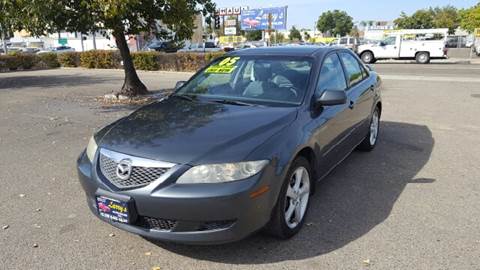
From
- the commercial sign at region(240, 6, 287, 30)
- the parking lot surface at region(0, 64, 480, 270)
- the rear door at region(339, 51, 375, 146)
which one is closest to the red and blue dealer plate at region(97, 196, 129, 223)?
the parking lot surface at region(0, 64, 480, 270)

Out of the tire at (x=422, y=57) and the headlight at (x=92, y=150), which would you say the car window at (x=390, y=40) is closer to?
the tire at (x=422, y=57)

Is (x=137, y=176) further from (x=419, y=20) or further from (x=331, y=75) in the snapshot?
(x=419, y=20)

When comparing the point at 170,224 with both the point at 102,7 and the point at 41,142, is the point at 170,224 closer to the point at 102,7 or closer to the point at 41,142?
the point at 41,142

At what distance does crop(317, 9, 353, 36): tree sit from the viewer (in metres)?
99.2

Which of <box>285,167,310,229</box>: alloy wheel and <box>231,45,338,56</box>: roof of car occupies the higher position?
<box>231,45,338,56</box>: roof of car

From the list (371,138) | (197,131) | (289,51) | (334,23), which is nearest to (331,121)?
(289,51)

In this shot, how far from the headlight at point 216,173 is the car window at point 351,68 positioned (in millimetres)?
2598

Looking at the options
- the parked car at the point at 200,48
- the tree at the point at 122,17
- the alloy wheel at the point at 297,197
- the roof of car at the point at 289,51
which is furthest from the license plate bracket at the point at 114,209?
the parked car at the point at 200,48

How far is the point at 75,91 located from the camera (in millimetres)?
13719

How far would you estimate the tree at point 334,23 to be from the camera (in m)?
99.2

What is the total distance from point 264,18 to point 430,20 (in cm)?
3911

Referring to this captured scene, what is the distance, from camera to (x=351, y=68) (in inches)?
208

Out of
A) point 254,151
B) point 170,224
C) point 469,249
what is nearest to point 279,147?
point 254,151

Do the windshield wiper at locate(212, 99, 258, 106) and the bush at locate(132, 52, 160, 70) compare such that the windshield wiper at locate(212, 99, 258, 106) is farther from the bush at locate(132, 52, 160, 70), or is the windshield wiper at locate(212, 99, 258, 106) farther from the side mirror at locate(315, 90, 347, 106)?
the bush at locate(132, 52, 160, 70)
